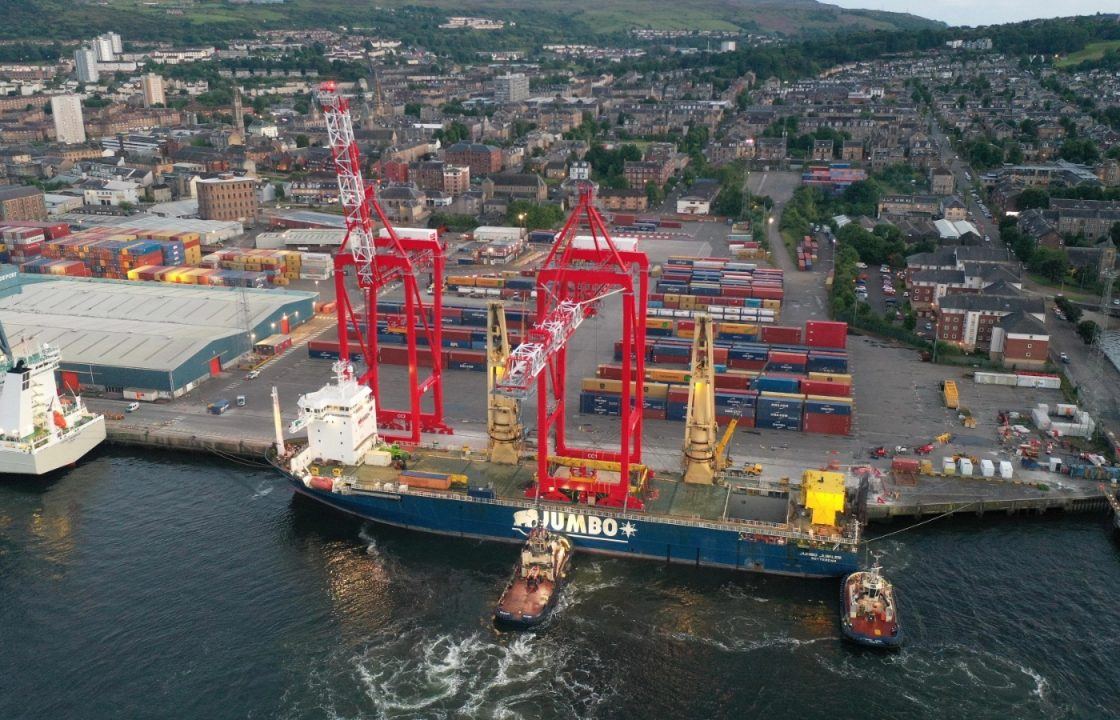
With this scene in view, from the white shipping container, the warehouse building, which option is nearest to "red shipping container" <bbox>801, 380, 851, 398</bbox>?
the white shipping container

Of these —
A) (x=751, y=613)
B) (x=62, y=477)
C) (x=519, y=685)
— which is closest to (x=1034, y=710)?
(x=751, y=613)

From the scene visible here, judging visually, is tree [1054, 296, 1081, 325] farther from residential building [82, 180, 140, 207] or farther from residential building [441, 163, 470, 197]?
residential building [82, 180, 140, 207]

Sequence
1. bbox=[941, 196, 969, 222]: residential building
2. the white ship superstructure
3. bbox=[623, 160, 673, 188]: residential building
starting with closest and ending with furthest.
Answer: the white ship superstructure → bbox=[941, 196, 969, 222]: residential building → bbox=[623, 160, 673, 188]: residential building

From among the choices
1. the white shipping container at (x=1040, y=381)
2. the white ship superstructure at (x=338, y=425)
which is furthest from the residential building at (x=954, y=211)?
the white ship superstructure at (x=338, y=425)

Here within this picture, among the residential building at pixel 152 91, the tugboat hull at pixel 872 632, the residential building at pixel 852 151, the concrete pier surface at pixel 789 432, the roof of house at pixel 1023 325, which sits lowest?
the tugboat hull at pixel 872 632

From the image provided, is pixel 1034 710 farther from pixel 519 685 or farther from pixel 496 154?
pixel 496 154

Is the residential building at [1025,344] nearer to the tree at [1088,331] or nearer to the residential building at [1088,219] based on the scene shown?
the tree at [1088,331]
